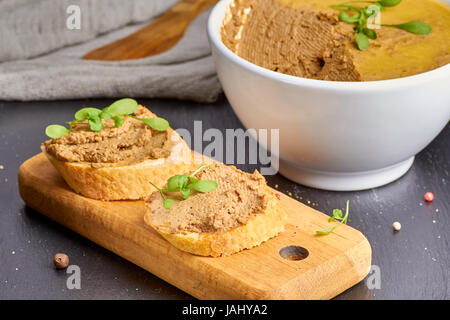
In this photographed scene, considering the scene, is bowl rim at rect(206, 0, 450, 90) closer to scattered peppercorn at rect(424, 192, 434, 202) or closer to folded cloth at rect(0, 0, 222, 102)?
scattered peppercorn at rect(424, 192, 434, 202)

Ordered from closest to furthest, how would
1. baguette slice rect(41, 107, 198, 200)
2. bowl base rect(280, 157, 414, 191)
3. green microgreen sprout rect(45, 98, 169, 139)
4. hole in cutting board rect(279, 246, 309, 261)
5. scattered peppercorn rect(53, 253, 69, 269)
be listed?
hole in cutting board rect(279, 246, 309, 261), scattered peppercorn rect(53, 253, 69, 269), baguette slice rect(41, 107, 198, 200), green microgreen sprout rect(45, 98, 169, 139), bowl base rect(280, 157, 414, 191)

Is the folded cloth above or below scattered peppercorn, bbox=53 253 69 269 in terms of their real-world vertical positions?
above

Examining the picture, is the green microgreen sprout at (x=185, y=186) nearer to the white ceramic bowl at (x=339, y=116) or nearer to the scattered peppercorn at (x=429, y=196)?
the white ceramic bowl at (x=339, y=116)

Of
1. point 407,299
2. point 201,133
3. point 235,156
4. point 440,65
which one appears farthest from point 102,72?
point 407,299

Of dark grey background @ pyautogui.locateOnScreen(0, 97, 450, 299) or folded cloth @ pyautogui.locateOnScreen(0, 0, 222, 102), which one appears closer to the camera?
dark grey background @ pyautogui.locateOnScreen(0, 97, 450, 299)

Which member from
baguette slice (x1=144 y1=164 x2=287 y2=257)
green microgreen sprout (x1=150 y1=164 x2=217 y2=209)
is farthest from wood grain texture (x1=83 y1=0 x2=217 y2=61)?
baguette slice (x1=144 y1=164 x2=287 y2=257)
